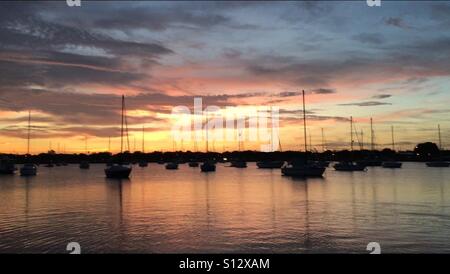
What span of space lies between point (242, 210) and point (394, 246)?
17197mm

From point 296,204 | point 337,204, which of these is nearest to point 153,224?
point 296,204

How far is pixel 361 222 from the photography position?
29.2 m

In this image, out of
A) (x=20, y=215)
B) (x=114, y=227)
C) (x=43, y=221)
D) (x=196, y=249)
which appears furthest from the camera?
(x=20, y=215)

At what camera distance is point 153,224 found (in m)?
29.1

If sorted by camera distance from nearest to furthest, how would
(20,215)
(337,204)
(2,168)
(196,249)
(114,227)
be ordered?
(196,249) < (114,227) < (20,215) < (337,204) < (2,168)

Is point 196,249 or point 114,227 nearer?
point 196,249
